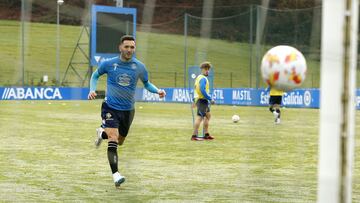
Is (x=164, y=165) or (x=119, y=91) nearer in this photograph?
(x=119, y=91)

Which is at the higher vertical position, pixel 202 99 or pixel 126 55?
pixel 126 55

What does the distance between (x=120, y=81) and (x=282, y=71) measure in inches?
227

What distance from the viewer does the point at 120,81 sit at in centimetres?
1147

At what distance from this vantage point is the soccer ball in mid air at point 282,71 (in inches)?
231

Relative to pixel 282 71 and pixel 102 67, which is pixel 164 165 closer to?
pixel 102 67

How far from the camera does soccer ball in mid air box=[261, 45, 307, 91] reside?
231 inches

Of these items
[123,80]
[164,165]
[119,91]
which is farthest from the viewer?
[164,165]

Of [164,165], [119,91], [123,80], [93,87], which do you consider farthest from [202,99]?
[119,91]

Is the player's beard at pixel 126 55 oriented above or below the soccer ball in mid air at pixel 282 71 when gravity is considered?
above

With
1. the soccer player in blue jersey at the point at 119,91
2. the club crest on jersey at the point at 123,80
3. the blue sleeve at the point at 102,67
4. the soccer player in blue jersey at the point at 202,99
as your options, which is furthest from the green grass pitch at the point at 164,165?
the blue sleeve at the point at 102,67

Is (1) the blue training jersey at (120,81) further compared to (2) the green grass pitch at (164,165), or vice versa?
(1) the blue training jersey at (120,81)

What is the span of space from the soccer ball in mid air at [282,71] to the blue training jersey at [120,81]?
5.49m

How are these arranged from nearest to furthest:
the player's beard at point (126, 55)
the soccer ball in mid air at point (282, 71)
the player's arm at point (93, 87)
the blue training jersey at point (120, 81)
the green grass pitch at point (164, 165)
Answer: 1. the soccer ball in mid air at point (282, 71)
2. the green grass pitch at point (164, 165)
3. the player's beard at point (126, 55)
4. the blue training jersey at point (120, 81)
5. the player's arm at point (93, 87)

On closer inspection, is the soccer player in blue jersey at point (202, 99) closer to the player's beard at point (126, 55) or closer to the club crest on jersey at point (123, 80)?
the club crest on jersey at point (123, 80)
